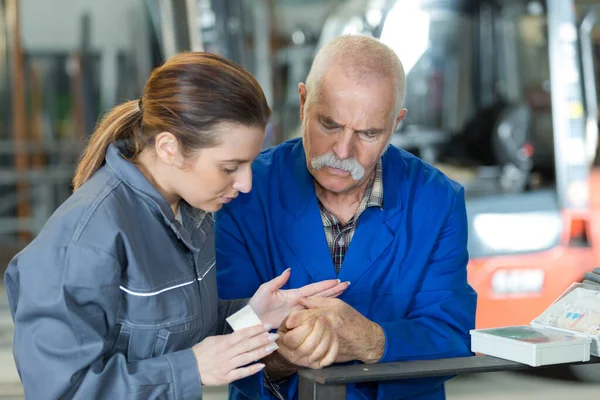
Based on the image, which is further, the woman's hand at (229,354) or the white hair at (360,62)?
the white hair at (360,62)

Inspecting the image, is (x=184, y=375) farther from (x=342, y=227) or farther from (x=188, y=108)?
(x=342, y=227)

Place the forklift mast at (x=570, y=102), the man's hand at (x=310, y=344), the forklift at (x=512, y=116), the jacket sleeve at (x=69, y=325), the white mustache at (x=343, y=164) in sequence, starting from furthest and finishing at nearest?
the forklift mast at (x=570, y=102) → the forklift at (x=512, y=116) → the white mustache at (x=343, y=164) → the man's hand at (x=310, y=344) → the jacket sleeve at (x=69, y=325)

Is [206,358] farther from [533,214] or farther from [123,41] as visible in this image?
[123,41]

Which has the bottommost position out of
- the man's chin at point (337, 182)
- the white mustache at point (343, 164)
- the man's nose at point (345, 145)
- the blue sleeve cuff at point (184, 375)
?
the blue sleeve cuff at point (184, 375)

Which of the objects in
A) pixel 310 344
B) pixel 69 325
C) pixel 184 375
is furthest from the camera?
pixel 310 344

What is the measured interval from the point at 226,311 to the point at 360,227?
0.38 meters

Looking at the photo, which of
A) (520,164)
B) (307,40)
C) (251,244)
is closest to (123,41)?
(307,40)

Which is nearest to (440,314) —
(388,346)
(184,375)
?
(388,346)

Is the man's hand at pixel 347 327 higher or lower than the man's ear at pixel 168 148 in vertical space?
lower

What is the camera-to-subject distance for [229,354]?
1579 mm

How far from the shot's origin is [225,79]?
5.31 ft

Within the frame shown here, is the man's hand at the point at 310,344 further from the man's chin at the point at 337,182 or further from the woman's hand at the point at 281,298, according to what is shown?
the man's chin at the point at 337,182

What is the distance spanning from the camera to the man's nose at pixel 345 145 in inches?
77.9

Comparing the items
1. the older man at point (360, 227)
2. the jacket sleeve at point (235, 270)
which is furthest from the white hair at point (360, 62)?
the jacket sleeve at point (235, 270)
